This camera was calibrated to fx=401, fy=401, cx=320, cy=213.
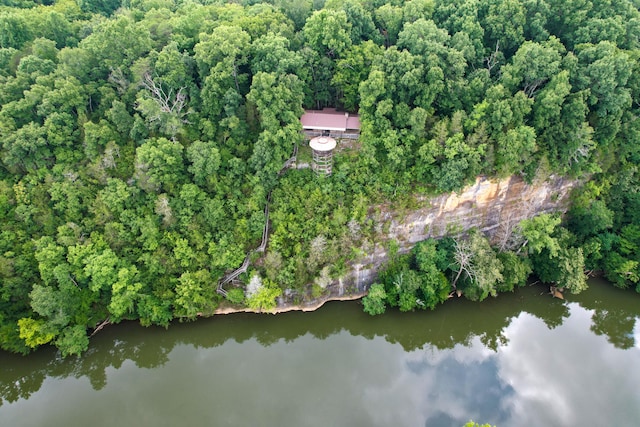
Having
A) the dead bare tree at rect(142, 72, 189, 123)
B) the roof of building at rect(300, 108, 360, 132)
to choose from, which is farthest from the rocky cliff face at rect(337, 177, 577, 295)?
the dead bare tree at rect(142, 72, 189, 123)

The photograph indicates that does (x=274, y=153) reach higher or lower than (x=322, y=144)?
lower

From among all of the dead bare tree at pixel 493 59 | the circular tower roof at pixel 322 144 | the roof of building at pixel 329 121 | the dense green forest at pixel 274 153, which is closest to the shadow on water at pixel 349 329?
the dense green forest at pixel 274 153

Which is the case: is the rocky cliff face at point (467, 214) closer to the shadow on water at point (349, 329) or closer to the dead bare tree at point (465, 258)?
the dead bare tree at point (465, 258)

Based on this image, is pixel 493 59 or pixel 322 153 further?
pixel 493 59

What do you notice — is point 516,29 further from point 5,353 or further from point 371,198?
point 5,353

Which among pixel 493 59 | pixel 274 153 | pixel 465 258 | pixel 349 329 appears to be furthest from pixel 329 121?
pixel 349 329

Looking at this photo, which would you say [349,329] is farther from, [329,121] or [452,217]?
[329,121]

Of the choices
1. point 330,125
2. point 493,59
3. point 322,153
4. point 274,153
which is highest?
point 493,59
